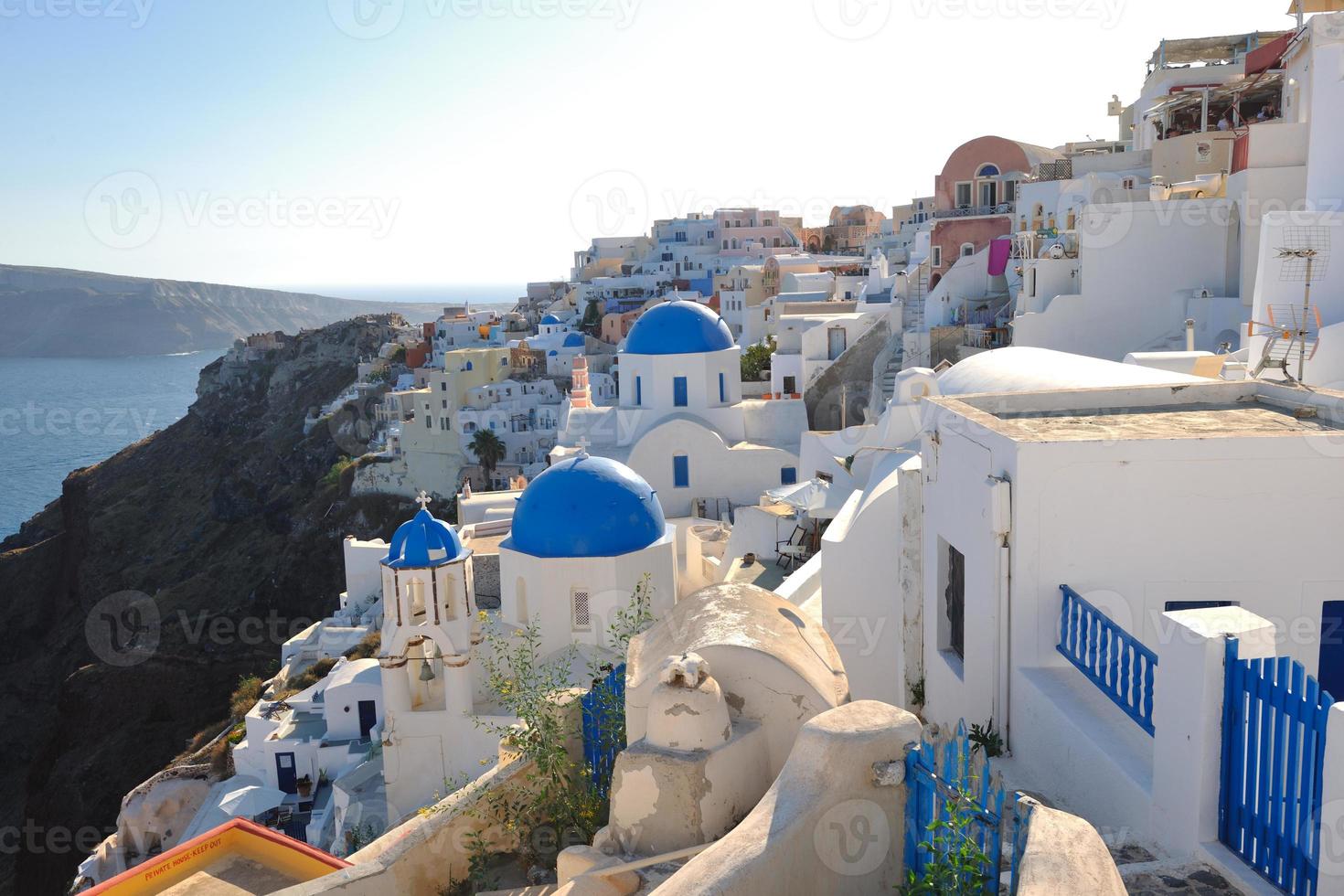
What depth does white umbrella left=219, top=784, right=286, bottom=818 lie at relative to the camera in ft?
63.9

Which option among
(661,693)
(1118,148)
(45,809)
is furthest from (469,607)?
(45,809)

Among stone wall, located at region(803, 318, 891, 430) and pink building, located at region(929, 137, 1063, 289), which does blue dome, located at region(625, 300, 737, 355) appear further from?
pink building, located at region(929, 137, 1063, 289)

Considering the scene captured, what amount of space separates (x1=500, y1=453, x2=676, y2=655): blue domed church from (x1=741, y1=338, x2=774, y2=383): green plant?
18.2m

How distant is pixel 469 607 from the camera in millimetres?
14500

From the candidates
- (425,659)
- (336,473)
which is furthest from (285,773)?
(336,473)

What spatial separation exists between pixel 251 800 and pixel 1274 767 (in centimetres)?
1987

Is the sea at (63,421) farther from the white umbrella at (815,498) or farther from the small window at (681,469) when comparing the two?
the white umbrella at (815,498)

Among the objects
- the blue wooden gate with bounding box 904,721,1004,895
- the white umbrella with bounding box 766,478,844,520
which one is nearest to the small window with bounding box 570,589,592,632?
the white umbrella with bounding box 766,478,844,520

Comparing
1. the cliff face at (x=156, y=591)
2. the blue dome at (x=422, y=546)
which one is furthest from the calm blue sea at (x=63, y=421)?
the blue dome at (x=422, y=546)

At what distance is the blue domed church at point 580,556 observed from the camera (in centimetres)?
1465

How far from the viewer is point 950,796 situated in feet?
13.0

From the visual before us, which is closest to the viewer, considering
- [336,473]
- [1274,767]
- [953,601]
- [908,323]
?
[1274,767]

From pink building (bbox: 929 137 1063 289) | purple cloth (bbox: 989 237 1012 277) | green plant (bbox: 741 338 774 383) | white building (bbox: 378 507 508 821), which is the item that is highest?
pink building (bbox: 929 137 1063 289)

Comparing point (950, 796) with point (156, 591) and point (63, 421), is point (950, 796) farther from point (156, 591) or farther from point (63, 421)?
point (63, 421)
